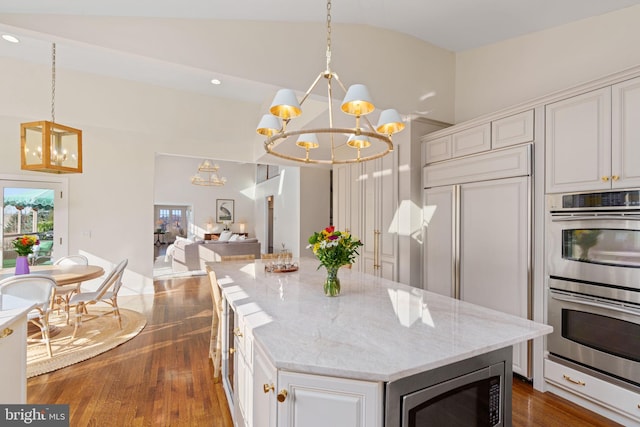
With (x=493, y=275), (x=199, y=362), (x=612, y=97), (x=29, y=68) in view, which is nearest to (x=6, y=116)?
(x=29, y=68)

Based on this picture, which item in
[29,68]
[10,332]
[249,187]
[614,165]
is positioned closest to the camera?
[10,332]

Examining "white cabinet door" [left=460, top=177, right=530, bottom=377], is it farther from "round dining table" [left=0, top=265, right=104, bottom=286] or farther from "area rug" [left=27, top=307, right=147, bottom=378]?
"round dining table" [left=0, top=265, right=104, bottom=286]

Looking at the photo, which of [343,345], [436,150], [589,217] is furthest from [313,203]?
[343,345]

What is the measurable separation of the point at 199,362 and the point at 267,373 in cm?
212

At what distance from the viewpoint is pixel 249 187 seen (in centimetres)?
1238

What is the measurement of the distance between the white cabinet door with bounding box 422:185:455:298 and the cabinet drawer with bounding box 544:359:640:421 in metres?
0.95

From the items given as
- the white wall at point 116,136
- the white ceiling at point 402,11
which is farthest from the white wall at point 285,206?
the white ceiling at point 402,11

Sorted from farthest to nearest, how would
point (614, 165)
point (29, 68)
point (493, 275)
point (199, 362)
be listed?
1. point (29, 68)
2. point (199, 362)
3. point (493, 275)
4. point (614, 165)

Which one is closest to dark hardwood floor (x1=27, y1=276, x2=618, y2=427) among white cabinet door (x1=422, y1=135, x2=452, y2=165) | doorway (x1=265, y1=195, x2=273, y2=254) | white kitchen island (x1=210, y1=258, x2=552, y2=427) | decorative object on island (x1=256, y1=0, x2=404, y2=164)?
white kitchen island (x1=210, y1=258, x2=552, y2=427)

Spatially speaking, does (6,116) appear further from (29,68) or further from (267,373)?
(267,373)

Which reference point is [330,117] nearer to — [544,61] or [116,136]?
[544,61]

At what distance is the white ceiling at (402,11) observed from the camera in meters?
2.13

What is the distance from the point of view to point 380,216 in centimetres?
403

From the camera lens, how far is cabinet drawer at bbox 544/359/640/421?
1.97 m
